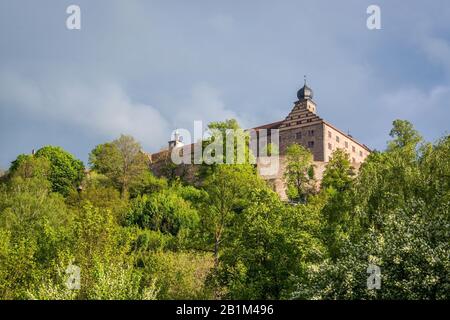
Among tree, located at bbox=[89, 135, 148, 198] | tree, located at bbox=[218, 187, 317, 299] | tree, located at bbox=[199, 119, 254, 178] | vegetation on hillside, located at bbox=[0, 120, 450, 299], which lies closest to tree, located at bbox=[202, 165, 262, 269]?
vegetation on hillside, located at bbox=[0, 120, 450, 299]

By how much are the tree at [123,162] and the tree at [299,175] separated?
2040cm

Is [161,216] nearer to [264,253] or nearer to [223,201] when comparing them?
[223,201]

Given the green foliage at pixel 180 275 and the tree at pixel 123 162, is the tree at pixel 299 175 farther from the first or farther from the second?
the green foliage at pixel 180 275

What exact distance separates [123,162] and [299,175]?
24.8m

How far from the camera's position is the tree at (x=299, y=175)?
75188mm

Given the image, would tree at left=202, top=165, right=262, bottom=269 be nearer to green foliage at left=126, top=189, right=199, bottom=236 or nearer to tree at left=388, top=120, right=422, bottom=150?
green foliage at left=126, top=189, right=199, bottom=236

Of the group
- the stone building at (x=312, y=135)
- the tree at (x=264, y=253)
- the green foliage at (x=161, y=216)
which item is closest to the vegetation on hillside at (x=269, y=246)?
the tree at (x=264, y=253)

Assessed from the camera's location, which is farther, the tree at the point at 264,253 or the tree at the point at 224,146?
the tree at the point at 224,146

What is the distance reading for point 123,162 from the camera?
249 feet

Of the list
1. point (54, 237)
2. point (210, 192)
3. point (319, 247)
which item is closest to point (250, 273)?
point (319, 247)

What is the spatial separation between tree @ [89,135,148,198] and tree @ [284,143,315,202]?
20403 millimetres

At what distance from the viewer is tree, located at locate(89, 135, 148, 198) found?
73.4 metres

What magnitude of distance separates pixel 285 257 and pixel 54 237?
15.0 m

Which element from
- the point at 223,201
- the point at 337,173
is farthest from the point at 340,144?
the point at 223,201
